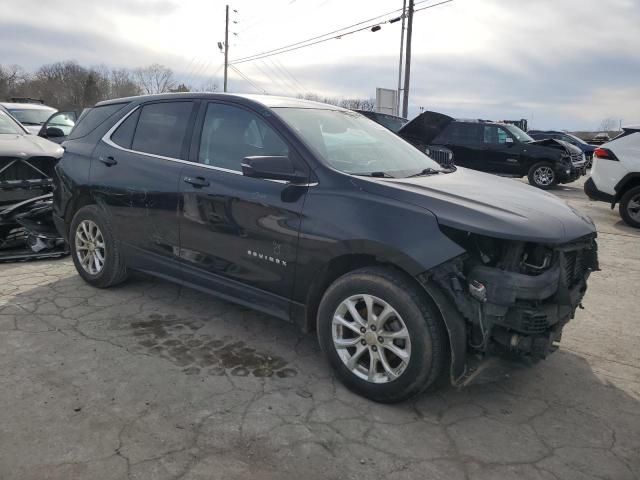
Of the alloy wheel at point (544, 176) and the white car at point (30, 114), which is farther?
the alloy wheel at point (544, 176)

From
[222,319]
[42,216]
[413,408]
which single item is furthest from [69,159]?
[413,408]

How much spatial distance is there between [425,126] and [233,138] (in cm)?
299

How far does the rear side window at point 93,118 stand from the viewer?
4.70m

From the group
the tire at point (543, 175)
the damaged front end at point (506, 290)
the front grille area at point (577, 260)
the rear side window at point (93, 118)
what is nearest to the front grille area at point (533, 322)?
the damaged front end at point (506, 290)

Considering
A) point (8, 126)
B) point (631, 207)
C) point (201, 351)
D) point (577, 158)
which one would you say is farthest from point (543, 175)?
point (201, 351)

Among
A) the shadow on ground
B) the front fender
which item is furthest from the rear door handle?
the front fender

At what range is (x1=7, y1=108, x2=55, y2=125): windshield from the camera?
1283 cm

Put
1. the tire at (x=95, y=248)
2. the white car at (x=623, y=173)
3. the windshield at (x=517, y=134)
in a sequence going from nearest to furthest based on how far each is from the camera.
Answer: the tire at (x=95, y=248) → the white car at (x=623, y=173) → the windshield at (x=517, y=134)

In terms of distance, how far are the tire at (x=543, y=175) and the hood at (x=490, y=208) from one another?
12.0 metres

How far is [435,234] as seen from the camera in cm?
277

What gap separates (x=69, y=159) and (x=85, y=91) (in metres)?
74.4

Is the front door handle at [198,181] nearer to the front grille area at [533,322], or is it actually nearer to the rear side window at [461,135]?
the front grille area at [533,322]

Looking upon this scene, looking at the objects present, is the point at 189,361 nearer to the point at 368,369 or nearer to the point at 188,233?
the point at 188,233

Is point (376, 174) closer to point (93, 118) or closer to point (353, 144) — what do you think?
point (353, 144)
